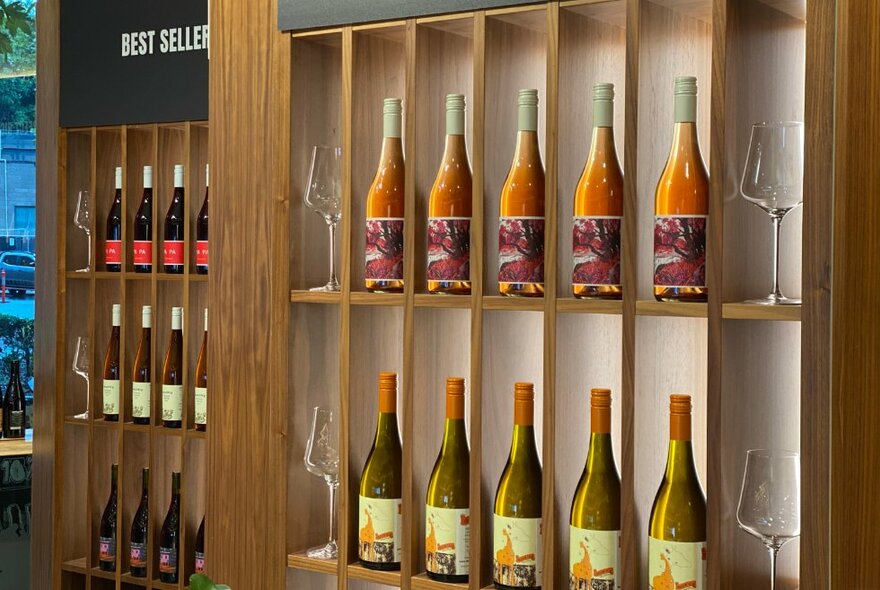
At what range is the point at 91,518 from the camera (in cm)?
395

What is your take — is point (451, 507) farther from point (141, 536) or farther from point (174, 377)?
point (141, 536)

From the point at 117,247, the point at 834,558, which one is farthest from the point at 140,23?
the point at 834,558

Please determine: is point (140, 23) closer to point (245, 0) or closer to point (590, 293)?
point (245, 0)

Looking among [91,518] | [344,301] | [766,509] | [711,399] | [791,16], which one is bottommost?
[91,518]

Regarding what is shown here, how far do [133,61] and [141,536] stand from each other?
5.39 feet

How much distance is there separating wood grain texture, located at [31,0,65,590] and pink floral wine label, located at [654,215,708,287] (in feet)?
9.24

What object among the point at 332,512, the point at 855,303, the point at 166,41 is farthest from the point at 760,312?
the point at 166,41

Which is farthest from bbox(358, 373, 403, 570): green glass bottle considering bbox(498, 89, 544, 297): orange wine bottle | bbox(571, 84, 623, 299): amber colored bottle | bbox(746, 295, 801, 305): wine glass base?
bbox(746, 295, 801, 305): wine glass base

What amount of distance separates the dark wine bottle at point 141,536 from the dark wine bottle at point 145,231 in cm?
72

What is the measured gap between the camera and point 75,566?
3975mm

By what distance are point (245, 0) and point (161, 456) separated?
214 centimetres

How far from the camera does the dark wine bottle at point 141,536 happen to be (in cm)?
385

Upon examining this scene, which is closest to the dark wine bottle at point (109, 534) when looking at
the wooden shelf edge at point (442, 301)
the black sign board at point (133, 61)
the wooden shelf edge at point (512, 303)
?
the black sign board at point (133, 61)

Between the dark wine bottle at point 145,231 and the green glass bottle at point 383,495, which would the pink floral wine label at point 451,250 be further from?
the dark wine bottle at point 145,231
